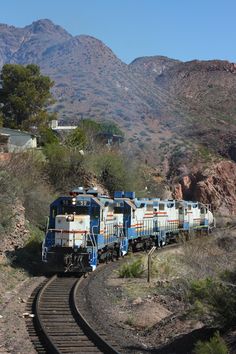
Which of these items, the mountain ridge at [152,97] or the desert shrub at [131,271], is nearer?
the desert shrub at [131,271]

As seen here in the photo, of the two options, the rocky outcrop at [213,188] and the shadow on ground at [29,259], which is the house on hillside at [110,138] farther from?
the shadow on ground at [29,259]

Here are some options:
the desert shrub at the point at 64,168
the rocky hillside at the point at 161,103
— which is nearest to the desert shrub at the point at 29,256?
the desert shrub at the point at 64,168

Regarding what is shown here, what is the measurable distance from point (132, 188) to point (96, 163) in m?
4.19

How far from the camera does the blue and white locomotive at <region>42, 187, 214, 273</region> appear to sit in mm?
23047

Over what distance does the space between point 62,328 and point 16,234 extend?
13.7 meters

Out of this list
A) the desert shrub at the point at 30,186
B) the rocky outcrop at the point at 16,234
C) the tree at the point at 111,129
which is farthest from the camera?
the tree at the point at 111,129

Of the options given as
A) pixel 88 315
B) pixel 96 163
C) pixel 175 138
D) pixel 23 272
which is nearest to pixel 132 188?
pixel 96 163

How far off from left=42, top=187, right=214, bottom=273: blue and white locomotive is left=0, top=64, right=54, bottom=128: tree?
88.2ft

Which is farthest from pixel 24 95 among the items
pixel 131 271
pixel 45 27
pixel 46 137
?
pixel 45 27

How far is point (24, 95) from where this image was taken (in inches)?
2336

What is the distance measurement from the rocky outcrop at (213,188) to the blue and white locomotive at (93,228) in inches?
1078

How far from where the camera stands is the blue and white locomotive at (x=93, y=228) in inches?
907

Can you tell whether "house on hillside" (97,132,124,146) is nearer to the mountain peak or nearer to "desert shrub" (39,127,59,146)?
"desert shrub" (39,127,59,146)

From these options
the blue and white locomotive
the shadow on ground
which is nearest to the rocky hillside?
the blue and white locomotive
